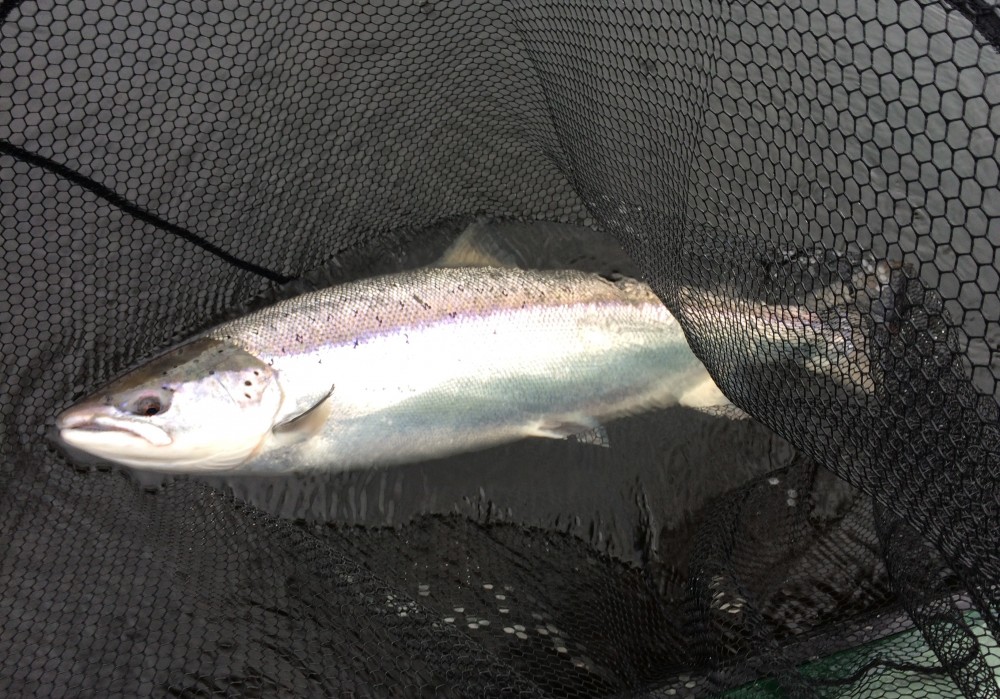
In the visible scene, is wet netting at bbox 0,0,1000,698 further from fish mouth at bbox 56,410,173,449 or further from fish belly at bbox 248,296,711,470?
fish mouth at bbox 56,410,173,449

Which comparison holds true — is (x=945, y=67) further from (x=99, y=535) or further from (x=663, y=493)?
(x=99, y=535)

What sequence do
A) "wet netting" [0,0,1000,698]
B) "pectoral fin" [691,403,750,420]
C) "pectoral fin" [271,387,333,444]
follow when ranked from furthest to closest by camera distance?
"pectoral fin" [691,403,750,420], "pectoral fin" [271,387,333,444], "wet netting" [0,0,1000,698]

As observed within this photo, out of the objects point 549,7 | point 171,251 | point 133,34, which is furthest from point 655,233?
point 133,34

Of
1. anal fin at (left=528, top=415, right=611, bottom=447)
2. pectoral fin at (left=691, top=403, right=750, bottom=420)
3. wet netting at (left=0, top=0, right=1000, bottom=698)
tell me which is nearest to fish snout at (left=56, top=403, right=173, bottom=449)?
wet netting at (left=0, top=0, right=1000, bottom=698)

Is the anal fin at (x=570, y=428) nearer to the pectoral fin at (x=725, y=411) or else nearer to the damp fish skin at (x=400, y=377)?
the damp fish skin at (x=400, y=377)

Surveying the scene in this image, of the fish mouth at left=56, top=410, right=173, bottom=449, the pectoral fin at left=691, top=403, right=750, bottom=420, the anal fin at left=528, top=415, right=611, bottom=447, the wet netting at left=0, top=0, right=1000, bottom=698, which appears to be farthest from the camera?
the pectoral fin at left=691, top=403, right=750, bottom=420

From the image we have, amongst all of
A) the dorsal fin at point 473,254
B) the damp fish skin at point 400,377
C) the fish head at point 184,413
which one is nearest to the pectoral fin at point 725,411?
the damp fish skin at point 400,377

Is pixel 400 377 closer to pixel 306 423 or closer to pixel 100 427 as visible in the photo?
pixel 306 423
